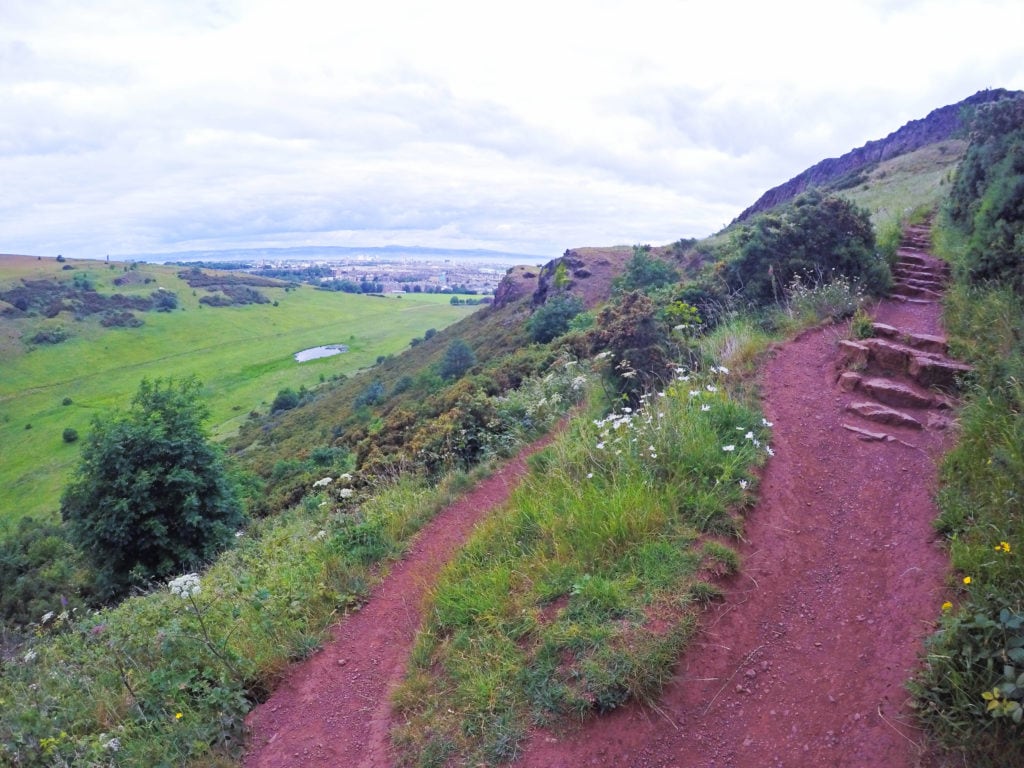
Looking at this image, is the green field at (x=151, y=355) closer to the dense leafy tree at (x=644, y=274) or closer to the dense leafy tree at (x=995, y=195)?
the dense leafy tree at (x=644, y=274)

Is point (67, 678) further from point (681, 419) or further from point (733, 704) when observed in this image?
point (681, 419)

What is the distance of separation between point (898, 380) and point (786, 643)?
4983mm

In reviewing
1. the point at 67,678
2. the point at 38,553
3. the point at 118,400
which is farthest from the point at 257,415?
the point at 67,678

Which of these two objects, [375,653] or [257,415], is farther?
[257,415]

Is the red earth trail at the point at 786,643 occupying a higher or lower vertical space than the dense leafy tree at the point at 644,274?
lower

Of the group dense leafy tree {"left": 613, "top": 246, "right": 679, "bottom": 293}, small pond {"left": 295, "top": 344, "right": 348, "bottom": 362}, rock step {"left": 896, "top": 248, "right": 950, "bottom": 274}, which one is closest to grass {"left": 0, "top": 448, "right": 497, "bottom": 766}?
rock step {"left": 896, "top": 248, "right": 950, "bottom": 274}

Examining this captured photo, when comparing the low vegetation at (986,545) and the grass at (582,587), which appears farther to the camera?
the grass at (582,587)

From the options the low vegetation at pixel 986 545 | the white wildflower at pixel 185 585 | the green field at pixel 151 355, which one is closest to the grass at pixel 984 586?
the low vegetation at pixel 986 545

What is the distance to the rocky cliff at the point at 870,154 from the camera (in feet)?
178

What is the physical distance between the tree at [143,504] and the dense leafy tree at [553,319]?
54.0ft

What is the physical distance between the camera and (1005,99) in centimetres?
1181

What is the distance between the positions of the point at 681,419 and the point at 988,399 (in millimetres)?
2610

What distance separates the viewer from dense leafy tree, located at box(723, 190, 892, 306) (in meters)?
12.1

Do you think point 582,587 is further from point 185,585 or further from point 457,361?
point 457,361
